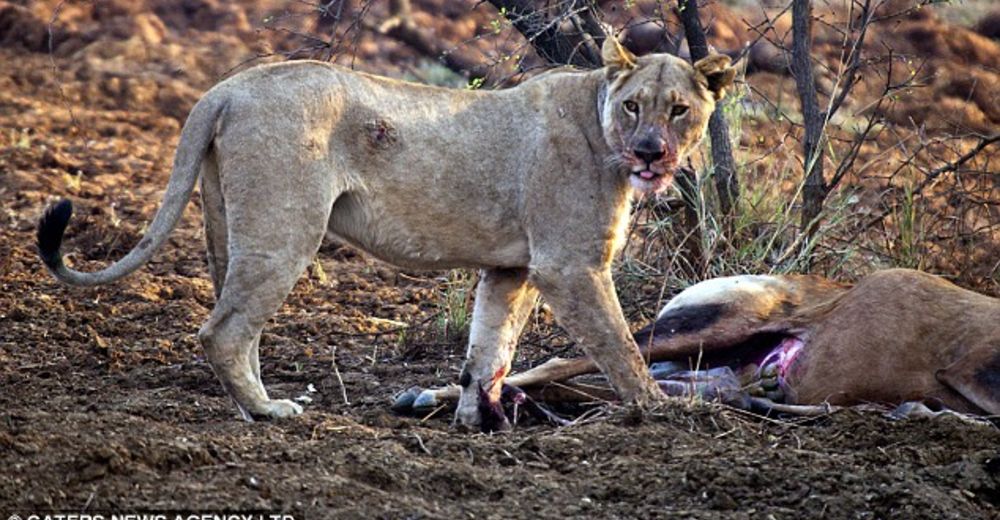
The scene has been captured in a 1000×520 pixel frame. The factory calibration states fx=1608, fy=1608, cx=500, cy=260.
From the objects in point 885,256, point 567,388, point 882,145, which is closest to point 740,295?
point 567,388

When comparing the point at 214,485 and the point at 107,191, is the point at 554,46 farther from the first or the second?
the point at 214,485

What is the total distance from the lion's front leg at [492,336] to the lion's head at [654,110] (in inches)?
27.1

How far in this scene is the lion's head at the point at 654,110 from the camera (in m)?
5.71

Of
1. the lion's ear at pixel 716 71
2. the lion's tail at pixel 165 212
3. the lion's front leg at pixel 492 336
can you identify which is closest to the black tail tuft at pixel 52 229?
the lion's tail at pixel 165 212

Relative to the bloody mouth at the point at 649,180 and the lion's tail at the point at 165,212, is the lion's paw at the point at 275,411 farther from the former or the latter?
the bloody mouth at the point at 649,180

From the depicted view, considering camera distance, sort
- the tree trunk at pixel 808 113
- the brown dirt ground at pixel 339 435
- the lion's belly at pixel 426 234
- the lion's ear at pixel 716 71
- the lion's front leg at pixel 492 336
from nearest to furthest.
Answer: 1. the brown dirt ground at pixel 339 435
2. the lion's belly at pixel 426 234
3. the lion's ear at pixel 716 71
4. the lion's front leg at pixel 492 336
5. the tree trunk at pixel 808 113

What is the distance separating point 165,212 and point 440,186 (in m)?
0.98

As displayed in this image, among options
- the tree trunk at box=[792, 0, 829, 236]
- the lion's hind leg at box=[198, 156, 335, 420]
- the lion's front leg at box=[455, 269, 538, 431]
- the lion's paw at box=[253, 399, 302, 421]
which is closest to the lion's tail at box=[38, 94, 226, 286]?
the lion's hind leg at box=[198, 156, 335, 420]

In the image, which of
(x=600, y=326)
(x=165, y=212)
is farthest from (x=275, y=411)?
(x=600, y=326)

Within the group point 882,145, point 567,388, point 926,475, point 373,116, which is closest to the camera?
point 926,475

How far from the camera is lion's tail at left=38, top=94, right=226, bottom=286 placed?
17.6 feet

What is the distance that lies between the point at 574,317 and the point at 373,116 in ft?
3.31

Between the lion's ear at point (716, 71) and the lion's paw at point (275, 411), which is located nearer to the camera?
the lion's paw at point (275, 411)

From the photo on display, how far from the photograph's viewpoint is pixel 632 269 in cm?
770
